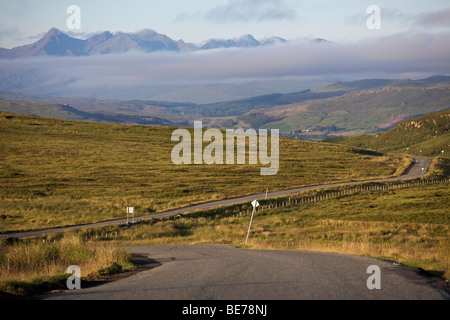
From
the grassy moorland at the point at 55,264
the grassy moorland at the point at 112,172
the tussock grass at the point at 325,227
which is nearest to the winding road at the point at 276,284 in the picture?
the grassy moorland at the point at 55,264

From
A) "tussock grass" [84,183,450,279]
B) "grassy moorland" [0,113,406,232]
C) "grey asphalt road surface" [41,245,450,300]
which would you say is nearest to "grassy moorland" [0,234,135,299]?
"grey asphalt road surface" [41,245,450,300]

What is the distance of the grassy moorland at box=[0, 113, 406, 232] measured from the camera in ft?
182

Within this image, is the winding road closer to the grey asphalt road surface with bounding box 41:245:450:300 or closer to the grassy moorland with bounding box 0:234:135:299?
the grey asphalt road surface with bounding box 41:245:450:300

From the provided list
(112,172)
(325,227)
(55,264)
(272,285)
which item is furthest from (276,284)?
(112,172)

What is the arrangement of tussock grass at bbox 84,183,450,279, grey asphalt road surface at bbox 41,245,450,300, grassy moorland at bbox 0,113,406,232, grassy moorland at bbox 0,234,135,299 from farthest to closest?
grassy moorland at bbox 0,113,406,232, tussock grass at bbox 84,183,450,279, grassy moorland at bbox 0,234,135,299, grey asphalt road surface at bbox 41,245,450,300

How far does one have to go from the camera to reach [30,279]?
12.7 meters

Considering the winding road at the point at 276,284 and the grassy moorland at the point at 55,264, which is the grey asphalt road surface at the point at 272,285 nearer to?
the winding road at the point at 276,284

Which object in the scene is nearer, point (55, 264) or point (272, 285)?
point (272, 285)

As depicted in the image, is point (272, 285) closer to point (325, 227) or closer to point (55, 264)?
point (55, 264)

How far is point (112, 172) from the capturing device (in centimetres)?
8706

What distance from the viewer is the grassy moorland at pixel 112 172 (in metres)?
55.5

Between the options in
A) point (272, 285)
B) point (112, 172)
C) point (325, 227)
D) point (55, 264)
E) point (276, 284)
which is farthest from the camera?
point (112, 172)
